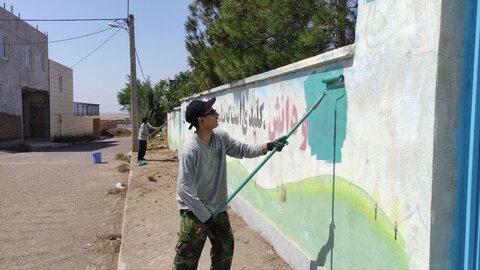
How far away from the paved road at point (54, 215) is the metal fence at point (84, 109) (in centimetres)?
2950

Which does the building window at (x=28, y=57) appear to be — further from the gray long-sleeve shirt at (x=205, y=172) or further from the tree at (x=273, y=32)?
the gray long-sleeve shirt at (x=205, y=172)

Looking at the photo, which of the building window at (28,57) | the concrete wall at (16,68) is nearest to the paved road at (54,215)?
the concrete wall at (16,68)

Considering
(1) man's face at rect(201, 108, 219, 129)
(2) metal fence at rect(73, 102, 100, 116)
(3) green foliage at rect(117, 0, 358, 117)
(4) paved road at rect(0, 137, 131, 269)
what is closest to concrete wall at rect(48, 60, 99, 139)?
(2) metal fence at rect(73, 102, 100, 116)

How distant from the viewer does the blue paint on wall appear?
92.6 inches

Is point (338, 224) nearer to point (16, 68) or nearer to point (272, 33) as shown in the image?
point (272, 33)

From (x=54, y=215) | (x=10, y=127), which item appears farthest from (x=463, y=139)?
(x=10, y=127)

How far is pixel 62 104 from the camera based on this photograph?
36188 millimetres

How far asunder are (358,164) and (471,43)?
3.89 feet

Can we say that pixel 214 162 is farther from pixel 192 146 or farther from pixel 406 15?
pixel 406 15

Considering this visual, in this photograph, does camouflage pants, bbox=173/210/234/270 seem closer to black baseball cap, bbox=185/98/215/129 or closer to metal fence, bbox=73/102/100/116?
black baseball cap, bbox=185/98/215/129

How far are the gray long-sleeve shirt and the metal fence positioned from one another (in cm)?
4031

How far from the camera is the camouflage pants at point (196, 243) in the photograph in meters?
3.52

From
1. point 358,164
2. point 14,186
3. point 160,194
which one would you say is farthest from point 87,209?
point 358,164

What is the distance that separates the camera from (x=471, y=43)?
92.7 inches
